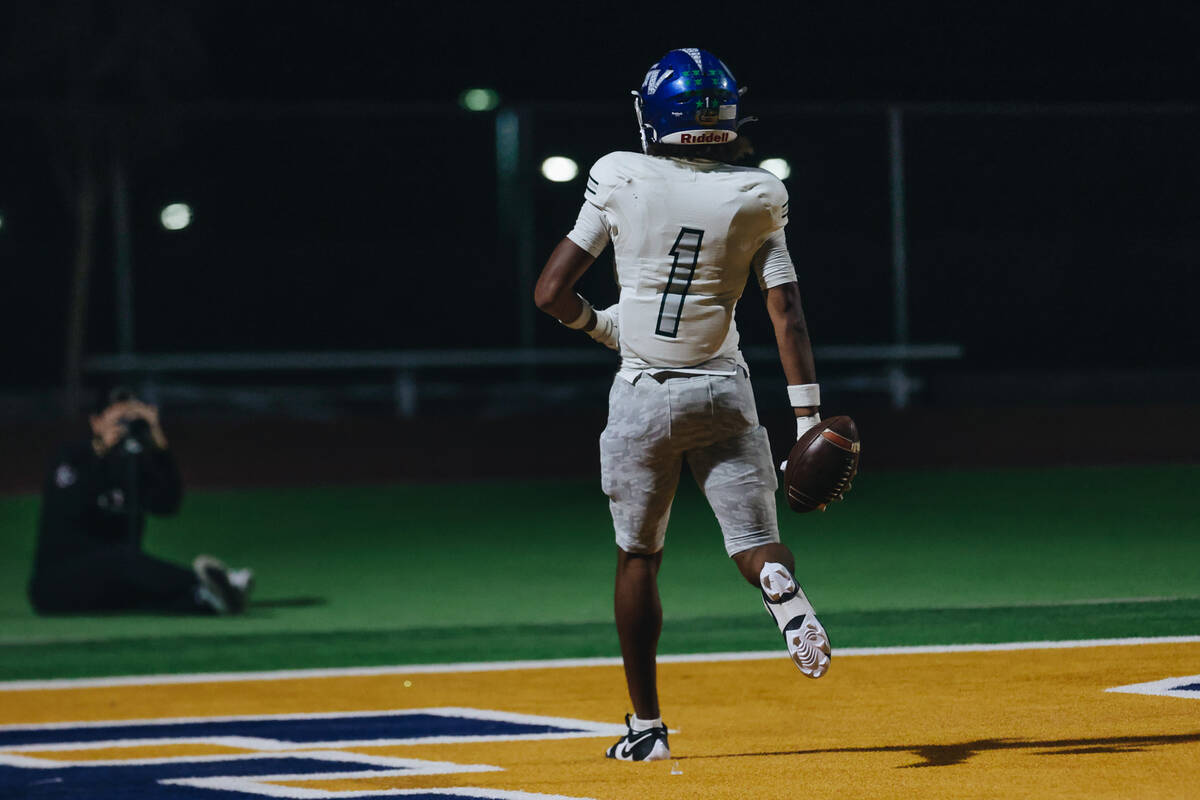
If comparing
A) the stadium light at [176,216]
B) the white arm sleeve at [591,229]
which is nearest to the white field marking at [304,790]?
the white arm sleeve at [591,229]

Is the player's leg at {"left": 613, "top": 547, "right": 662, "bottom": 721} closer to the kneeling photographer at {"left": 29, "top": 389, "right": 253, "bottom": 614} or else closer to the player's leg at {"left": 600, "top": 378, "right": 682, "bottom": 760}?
the player's leg at {"left": 600, "top": 378, "right": 682, "bottom": 760}

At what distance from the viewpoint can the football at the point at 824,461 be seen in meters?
5.14

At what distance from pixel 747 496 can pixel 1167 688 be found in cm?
197

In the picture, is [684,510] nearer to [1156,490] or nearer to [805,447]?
[1156,490]

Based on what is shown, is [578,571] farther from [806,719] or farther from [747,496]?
[747,496]

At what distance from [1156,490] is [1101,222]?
4191 millimetres

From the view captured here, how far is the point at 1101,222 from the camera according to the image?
17031 mm

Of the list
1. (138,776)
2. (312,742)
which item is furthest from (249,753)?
(138,776)

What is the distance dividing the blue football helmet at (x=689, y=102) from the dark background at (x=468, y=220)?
10.4 meters

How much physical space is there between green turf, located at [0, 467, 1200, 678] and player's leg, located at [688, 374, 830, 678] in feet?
8.80

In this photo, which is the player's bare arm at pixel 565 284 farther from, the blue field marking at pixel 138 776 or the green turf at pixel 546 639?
the green turf at pixel 546 639

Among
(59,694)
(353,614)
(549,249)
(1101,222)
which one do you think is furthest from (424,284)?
(59,694)

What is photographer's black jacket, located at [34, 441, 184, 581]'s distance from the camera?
9414mm

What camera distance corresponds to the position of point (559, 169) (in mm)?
16203
